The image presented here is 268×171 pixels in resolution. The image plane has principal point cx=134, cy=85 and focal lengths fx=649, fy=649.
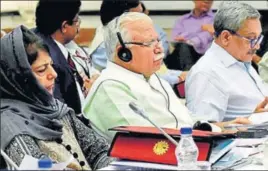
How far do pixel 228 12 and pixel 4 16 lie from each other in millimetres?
3503

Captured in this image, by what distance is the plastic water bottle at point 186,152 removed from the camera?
1.86m

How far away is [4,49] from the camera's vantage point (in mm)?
2059

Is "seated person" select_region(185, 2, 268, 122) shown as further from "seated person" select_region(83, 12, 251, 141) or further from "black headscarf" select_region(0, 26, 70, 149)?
"black headscarf" select_region(0, 26, 70, 149)

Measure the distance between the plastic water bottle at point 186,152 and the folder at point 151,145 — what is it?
0.05 m

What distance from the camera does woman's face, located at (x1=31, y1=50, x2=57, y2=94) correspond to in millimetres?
2146

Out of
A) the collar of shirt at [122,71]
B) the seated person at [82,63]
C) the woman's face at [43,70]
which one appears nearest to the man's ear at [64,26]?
the seated person at [82,63]

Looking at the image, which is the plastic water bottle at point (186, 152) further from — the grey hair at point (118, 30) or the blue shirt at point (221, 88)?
the blue shirt at point (221, 88)

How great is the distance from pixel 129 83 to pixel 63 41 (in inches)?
41.3

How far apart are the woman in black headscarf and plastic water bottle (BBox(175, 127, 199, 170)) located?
0.38 m

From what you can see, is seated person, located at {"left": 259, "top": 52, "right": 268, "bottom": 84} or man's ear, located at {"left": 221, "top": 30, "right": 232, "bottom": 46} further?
seated person, located at {"left": 259, "top": 52, "right": 268, "bottom": 84}

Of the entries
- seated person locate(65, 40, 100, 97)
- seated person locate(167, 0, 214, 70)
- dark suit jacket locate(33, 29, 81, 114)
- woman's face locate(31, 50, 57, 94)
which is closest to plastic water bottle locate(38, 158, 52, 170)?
woman's face locate(31, 50, 57, 94)

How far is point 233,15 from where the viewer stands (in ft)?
10.2

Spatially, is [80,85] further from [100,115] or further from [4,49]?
[4,49]

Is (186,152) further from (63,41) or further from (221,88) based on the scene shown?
(63,41)
